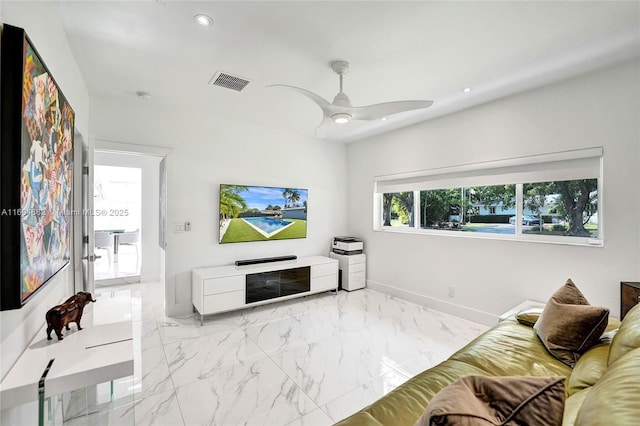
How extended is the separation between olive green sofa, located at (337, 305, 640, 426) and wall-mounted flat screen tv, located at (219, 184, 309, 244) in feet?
9.78

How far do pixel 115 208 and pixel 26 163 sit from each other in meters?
5.04

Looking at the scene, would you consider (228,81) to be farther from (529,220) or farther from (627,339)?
(529,220)

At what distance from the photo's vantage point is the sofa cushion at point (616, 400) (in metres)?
0.65

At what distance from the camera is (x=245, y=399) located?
6.48 ft

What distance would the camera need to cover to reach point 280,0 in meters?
1.68

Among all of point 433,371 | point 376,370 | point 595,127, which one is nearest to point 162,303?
point 376,370

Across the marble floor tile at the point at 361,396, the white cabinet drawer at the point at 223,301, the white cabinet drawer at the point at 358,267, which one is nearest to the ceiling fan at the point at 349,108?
the marble floor tile at the point at 361,396

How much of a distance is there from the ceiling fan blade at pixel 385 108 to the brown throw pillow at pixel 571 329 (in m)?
1.66

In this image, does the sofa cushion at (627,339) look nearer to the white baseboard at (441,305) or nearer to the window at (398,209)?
the white baseboard at (441,305)

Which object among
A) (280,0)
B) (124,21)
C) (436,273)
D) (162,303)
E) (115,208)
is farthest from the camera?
(115,208)

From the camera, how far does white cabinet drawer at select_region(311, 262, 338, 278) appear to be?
4.12 meters

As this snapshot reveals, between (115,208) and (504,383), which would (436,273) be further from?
(115,208)

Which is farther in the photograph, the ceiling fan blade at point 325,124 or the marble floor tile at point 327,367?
the ceiling fan blade at point 325,124

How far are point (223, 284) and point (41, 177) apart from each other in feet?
7.63
